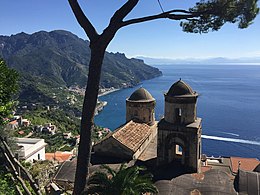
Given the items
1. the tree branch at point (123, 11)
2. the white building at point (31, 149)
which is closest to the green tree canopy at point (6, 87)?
the tree branch at point (123, 11)

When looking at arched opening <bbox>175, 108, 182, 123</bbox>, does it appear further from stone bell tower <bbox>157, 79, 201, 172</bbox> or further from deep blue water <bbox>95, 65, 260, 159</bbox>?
deep blue water <bbox>95, 65, 260, 159</bbox>

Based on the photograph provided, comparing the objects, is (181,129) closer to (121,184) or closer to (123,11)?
(121,184)

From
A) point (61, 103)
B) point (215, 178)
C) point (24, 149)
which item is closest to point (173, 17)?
point (215, 178)

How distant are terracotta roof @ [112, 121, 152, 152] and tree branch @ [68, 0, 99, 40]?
9.43 m

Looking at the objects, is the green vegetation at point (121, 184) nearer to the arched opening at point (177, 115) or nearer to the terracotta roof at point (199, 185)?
the terracotta roof at point (199, 185)

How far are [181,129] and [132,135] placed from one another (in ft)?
11.7

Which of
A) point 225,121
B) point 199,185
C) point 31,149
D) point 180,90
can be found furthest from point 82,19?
point 225,121

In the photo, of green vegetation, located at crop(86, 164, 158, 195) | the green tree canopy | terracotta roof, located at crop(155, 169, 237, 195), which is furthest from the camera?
terracotta roof, located at crop(155, 169, 237, 195)

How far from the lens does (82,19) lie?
6582mm

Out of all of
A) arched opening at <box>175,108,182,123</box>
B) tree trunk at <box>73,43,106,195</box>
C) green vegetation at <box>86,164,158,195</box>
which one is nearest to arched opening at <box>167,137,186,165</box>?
arched opening at <box>175,108,182,123</box>

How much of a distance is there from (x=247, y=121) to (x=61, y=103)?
70.4m

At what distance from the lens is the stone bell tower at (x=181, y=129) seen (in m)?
13.9

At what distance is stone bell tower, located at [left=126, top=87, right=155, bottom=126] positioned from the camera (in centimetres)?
1995

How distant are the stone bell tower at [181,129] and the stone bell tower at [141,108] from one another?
17.3ft
